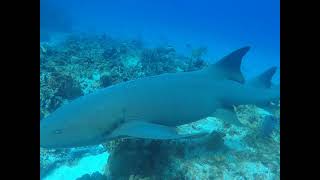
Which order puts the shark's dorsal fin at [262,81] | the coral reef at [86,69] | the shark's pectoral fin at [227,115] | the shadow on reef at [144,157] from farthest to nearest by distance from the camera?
the coral reef at [86,69], the shark's dorsal fin at [262,81], the shark's pectoral fin at [227,115], the shadow on reef at [144,157]

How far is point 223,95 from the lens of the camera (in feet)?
16.4

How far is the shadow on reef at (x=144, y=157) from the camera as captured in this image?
4375mm

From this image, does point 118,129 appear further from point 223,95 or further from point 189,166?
point 223,95

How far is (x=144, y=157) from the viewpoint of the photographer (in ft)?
14.7

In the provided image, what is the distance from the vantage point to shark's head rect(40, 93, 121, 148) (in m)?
3.34

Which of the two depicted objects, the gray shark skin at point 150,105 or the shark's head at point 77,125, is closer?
the shark's head at point 77,125

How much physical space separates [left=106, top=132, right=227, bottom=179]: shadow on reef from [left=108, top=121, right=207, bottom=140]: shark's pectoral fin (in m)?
0.69

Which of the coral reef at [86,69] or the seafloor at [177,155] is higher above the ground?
the coral reef at [86,69]

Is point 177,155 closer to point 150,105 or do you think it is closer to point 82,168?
point 150,105

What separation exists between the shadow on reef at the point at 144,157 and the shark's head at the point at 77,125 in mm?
849

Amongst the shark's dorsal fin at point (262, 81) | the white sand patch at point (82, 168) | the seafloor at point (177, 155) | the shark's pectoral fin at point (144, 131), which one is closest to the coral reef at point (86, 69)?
the seafloor at point (177, 155)

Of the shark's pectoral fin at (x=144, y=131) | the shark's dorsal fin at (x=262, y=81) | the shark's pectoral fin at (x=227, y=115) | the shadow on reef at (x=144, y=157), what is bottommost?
the shadow on reef at (x=144, y=157)

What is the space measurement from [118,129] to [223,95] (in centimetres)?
188

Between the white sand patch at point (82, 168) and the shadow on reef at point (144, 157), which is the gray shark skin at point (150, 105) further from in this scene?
the white sand patch at point (82, 168)
